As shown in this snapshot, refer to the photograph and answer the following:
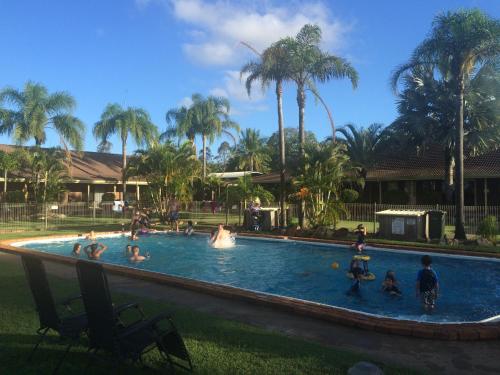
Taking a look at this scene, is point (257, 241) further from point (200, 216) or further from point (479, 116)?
point (479, 116)

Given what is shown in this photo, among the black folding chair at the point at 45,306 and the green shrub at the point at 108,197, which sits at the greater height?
the green shrub at the point at 108,197

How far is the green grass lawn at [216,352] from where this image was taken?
4906 mm

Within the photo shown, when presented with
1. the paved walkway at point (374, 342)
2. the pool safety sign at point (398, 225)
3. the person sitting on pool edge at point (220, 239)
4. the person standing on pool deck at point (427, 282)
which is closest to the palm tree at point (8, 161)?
the person sitting on pool edge at point (220, 239)

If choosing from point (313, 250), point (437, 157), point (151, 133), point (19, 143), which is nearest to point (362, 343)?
point (313, 250)

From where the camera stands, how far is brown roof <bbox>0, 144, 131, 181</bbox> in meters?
40.0

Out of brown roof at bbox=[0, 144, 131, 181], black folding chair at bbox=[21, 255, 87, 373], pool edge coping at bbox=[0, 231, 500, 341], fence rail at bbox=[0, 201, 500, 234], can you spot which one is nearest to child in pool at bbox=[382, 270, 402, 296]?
pool edge coping at bbox=[0, 231, 500, 341]

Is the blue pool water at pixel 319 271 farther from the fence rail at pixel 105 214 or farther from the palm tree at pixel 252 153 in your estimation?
the palm tree at pixel 252 153

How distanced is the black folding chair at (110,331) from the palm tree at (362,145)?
97.0 feet

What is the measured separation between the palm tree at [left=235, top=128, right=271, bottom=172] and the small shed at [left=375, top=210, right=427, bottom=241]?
1538 inches

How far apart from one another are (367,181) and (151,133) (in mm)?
20738

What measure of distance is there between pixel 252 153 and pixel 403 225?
4061 cm

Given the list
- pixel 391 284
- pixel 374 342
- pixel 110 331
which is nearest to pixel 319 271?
pixel 391 284

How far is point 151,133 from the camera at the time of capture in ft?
141

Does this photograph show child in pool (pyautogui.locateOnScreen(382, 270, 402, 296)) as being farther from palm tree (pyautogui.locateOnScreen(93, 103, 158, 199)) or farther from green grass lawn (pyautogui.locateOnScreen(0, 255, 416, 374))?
palm tree (pyautogui.locateOnScreen(93, 103, 158, 199))
